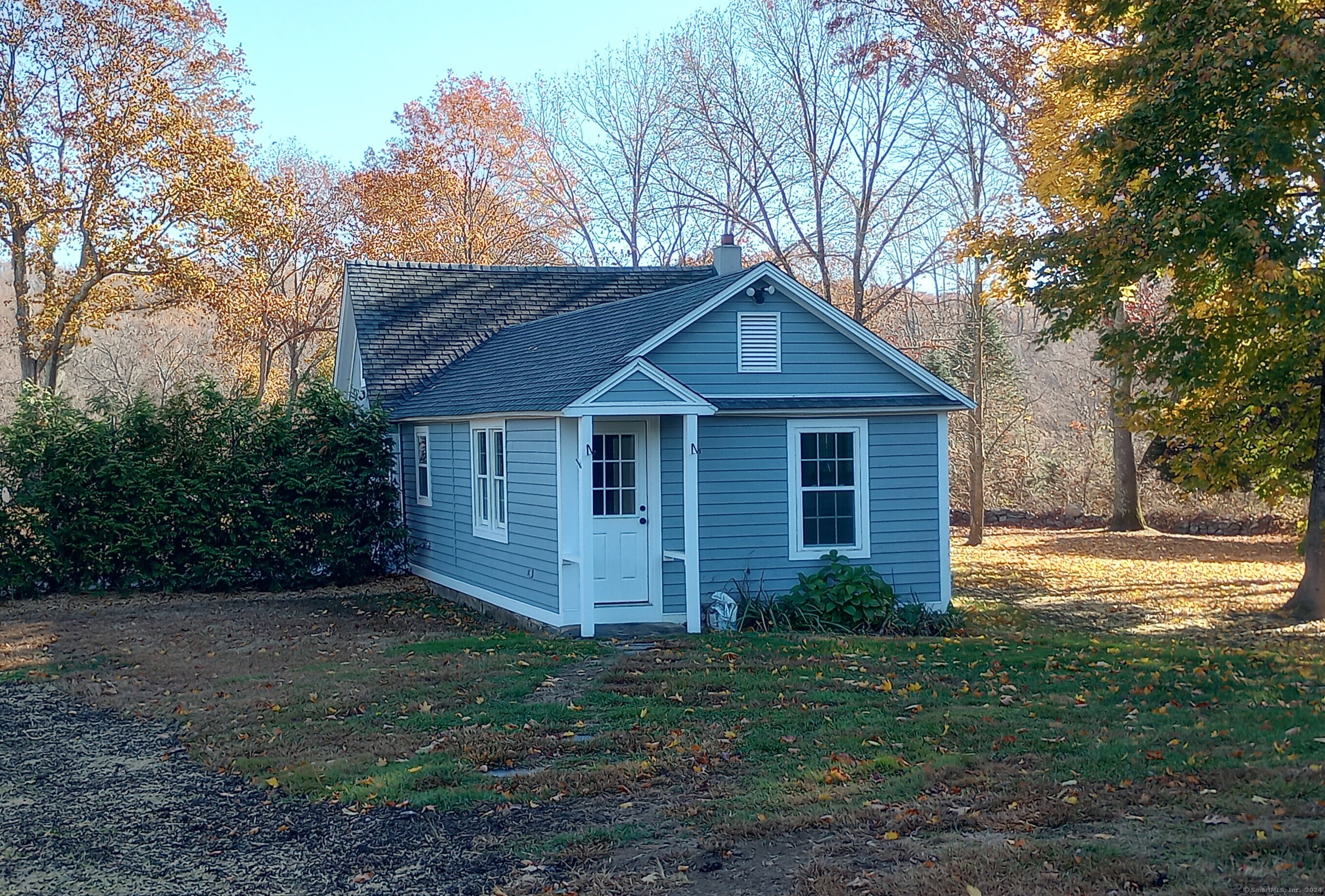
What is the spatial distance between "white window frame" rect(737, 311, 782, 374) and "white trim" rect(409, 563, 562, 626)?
3.56 meters

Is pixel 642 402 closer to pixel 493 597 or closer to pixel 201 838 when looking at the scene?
pixel 493 597

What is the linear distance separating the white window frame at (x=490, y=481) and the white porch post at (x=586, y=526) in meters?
2.00

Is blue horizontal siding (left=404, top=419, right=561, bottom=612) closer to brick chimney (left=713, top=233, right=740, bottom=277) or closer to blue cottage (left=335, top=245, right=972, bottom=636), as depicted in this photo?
blue cottage (left=335, top=245, right=972, bottom=636)

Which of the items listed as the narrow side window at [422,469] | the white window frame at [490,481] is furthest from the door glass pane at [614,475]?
the narrow side window at [422,469]

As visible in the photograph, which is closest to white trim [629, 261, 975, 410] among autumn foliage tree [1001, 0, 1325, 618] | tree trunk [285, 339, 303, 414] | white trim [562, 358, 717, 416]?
white trim [562, 358, 717, 416]

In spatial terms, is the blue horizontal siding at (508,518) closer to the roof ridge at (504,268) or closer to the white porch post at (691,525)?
the white porch post at (691,525)

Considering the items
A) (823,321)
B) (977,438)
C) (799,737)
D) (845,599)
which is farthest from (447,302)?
(799,737)

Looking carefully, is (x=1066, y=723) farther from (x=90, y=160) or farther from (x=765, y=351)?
(x=90, y=160)

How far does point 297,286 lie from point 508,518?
2594cm

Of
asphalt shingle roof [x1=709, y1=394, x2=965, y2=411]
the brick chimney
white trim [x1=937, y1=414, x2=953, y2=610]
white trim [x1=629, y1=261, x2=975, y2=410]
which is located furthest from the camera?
the brick chimney

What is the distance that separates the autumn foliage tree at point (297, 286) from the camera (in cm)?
3291

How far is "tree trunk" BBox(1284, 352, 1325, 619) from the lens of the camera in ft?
47.2

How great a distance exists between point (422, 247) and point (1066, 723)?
2955 cm

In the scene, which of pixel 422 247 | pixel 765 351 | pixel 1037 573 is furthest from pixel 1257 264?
pixel 422 247
